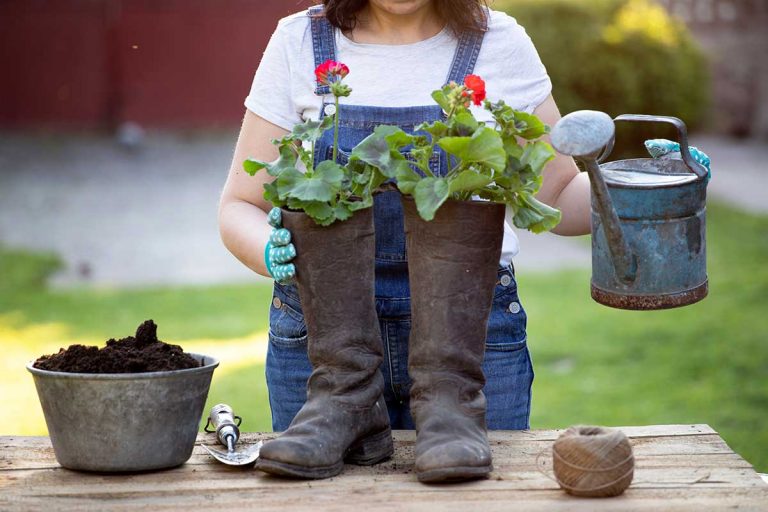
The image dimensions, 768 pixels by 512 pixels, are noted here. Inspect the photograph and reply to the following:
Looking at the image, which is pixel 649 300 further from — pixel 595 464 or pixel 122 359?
pixel 122 359

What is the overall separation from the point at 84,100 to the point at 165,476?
10964 millimetres

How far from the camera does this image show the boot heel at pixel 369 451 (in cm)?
165

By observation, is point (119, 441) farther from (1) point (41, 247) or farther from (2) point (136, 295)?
(1) point (41, 247)

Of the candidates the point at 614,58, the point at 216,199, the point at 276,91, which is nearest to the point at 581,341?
the point at 614,58

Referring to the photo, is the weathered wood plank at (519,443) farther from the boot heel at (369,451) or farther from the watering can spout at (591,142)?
the watering can spout at (591,142)

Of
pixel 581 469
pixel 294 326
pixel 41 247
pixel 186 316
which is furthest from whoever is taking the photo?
pixel 41 247

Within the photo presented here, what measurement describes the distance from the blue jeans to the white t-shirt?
0.12 metres

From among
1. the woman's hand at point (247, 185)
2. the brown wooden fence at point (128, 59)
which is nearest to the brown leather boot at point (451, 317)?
the woman's hand at point (247, 185)

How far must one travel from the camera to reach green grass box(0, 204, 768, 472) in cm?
507

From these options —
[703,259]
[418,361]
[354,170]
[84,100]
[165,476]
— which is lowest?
[84,100]

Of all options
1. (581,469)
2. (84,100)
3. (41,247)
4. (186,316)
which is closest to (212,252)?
(41,247)

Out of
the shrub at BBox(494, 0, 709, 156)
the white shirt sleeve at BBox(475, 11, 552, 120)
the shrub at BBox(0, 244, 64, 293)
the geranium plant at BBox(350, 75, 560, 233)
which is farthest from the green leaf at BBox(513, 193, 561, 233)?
the shrub at BBox(494, 0, 709, 156)

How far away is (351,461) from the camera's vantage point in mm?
1652

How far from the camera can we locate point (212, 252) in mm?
8930
